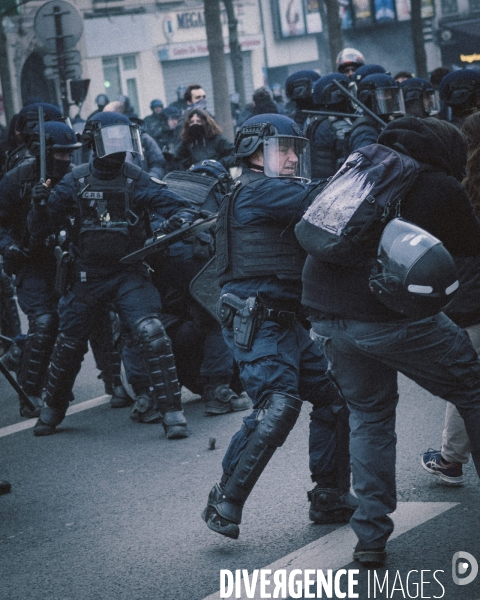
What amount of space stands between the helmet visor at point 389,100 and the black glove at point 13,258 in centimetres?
289

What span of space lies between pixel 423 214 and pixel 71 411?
14.0 ft

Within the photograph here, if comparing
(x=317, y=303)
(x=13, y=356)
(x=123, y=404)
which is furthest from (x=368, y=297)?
(x=13, y=356)

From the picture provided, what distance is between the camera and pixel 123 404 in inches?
314

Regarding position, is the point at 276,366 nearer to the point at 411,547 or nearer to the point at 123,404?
the point at 411,547

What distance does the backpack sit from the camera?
4.11m

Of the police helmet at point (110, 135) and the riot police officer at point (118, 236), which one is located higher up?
Answer: the police helmet at point (110, 135)

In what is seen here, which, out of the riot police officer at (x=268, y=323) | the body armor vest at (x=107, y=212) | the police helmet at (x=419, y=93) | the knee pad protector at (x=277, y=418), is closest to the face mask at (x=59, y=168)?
the body armor vest at (x=107, y=212)

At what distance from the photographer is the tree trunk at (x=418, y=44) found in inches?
885

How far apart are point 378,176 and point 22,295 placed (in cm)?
450

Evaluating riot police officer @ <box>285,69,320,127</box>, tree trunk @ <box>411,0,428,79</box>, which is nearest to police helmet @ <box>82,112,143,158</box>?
riot police officer @ <box>285,69,320,127</box>

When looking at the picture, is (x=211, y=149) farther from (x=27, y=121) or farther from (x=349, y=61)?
(x=27, y=121)

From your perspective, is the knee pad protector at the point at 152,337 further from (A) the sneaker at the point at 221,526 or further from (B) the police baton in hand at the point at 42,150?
(A) the sneaker at the point at 221,526

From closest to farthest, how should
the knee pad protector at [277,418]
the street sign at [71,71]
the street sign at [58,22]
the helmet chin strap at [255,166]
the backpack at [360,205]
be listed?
the backpack at [360,205]
the knee pad protector at [277,418]
the helmet chin strap at [255,166]
the street sign at [58,22]
the street sign at [71,71]

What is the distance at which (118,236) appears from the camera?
695 centimetres
